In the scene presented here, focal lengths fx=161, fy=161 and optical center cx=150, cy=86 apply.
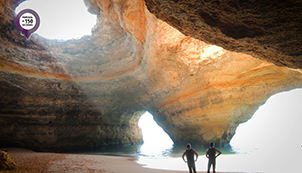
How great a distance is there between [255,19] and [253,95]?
871 centimetres

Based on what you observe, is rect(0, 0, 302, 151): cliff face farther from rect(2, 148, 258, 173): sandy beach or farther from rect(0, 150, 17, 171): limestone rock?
rect(0, 150, 17, 171): limestone rock

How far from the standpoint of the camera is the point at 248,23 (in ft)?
8.36

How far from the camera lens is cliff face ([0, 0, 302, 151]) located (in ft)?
28.9

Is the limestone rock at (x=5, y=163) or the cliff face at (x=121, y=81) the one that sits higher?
the cliff face at (x=121, y=81)

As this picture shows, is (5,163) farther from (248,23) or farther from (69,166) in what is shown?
(248,23)

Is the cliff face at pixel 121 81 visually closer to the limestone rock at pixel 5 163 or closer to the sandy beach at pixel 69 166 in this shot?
the sandy beach at pixel 69 166

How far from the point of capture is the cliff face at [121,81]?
347 inches

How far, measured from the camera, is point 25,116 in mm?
12070

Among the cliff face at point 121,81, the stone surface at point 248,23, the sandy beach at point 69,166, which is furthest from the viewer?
the cliff face at point 121,81

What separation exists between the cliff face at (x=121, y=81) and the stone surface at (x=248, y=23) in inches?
202

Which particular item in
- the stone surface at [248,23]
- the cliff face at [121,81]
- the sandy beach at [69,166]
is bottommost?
the sandy beach at [69,166]

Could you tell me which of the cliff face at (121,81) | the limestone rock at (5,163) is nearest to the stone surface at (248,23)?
the cliff face at (121,81)

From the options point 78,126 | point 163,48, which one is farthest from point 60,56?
point 163,48

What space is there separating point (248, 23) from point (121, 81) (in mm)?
11586
